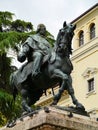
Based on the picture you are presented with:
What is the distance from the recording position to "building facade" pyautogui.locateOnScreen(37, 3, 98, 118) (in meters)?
45.0

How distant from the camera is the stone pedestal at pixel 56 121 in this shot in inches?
408

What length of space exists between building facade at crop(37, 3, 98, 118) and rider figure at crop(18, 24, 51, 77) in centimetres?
3188

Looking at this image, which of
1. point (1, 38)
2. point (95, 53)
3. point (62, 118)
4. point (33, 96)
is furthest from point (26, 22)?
point (62, 118)

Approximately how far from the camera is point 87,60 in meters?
47.2

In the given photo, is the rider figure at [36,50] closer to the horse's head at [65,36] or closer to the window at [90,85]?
the horse's head at [65,36]

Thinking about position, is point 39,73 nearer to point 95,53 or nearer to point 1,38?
point 1,38

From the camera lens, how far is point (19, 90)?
12.3 meters

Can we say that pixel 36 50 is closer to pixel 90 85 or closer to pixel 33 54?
pixel 33 54

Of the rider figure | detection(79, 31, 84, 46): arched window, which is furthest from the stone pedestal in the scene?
detection(79, 31, 84, 46): arched window

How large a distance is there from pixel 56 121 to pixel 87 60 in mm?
37008

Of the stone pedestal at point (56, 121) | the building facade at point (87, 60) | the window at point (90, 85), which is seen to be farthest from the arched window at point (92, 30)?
the stone pedestal at point (56, 121)

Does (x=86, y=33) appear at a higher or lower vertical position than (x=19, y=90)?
higher

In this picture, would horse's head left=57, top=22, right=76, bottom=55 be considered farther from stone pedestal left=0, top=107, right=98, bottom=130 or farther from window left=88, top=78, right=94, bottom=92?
window left=88, top=78, right=94, bottom=92

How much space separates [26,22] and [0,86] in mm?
5104
